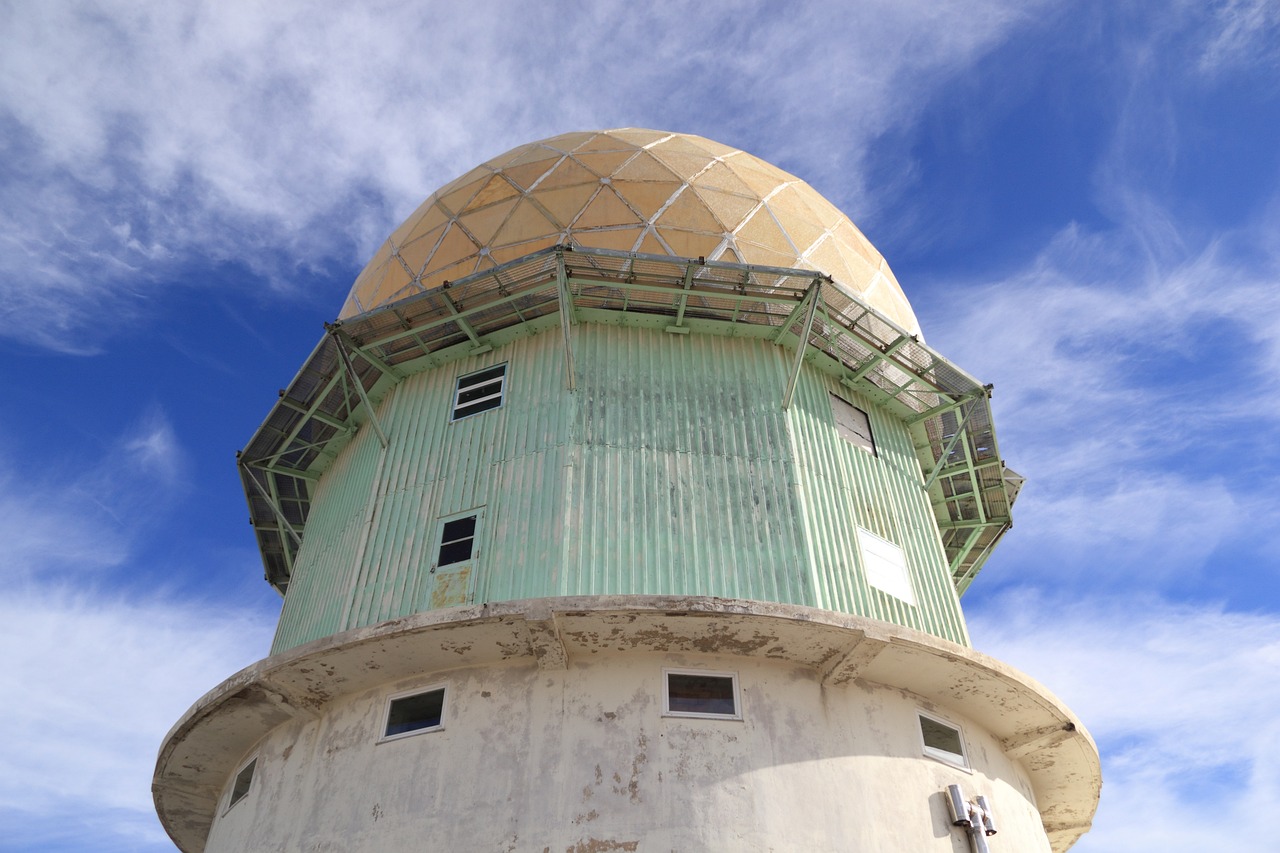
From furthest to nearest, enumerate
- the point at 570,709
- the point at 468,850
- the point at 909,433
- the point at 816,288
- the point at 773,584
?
the point at 909,433 < the point at 816,288 < the point at 773,584 < the point at 570,709 < the point at 468,850

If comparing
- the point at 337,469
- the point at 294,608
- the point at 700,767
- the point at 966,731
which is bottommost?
the point at 700,767

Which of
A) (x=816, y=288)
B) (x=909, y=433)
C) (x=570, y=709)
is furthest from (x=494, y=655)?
(x=909, y=433)

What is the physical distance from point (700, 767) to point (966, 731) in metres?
4.25

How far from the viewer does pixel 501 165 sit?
1977 cm

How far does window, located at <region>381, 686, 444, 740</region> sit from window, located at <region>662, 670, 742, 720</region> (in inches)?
110

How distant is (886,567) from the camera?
15.7 metres

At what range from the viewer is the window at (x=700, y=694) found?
12656 mm

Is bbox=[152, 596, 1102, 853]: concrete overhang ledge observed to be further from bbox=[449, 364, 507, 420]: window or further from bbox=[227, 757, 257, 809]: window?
bbox=[449, 364, 507, 420]: window

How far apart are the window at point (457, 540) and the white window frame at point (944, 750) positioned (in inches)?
248

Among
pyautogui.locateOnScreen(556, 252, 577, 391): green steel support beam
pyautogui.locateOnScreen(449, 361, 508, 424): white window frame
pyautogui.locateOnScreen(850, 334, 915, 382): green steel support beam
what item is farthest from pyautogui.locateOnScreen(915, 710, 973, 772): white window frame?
pyautogui.locateOnScreen(449, 361, 508, 424): white window frame

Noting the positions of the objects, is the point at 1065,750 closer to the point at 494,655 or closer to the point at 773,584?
the point at 773,584

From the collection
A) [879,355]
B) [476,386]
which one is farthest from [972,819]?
[476,386]

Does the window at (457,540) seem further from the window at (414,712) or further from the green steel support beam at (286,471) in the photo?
the green steel support beam at (286,471)

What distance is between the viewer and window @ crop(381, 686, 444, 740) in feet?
43.0
